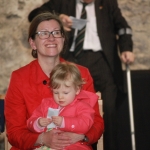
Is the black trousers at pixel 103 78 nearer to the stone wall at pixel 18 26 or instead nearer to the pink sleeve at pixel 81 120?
the stone wall at pixel 18 26

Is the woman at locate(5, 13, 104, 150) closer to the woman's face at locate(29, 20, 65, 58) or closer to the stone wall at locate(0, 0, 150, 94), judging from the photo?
the woman's face at locate(29, 20, 65, 58)

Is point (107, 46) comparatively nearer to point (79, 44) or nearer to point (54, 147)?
point (79, 44)

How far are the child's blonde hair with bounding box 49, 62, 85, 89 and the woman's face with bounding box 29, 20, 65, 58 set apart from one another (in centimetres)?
21

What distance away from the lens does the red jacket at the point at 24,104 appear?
2242mm

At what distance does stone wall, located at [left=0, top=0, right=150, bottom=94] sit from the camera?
3.83m

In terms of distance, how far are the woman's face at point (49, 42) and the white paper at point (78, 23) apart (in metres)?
0.77

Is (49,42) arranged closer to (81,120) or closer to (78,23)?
(81,120)

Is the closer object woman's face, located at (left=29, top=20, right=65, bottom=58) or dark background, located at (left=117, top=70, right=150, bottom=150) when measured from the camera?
woman's face, located at (left=29, top=20, right=65, bottom=58)

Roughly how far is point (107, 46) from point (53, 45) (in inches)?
40.2

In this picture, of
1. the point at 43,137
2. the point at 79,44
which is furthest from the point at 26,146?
the point at 79,44

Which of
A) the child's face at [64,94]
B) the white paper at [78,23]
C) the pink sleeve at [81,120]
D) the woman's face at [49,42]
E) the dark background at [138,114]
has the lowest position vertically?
the dark background at [138,114]

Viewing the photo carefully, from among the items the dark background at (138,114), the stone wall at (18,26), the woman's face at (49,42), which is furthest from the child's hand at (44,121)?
the stone wall at (18,26)

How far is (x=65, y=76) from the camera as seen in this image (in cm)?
216

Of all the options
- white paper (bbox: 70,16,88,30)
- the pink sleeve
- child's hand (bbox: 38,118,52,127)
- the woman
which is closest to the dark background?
white paper (bbox: 70,16,88,30)
